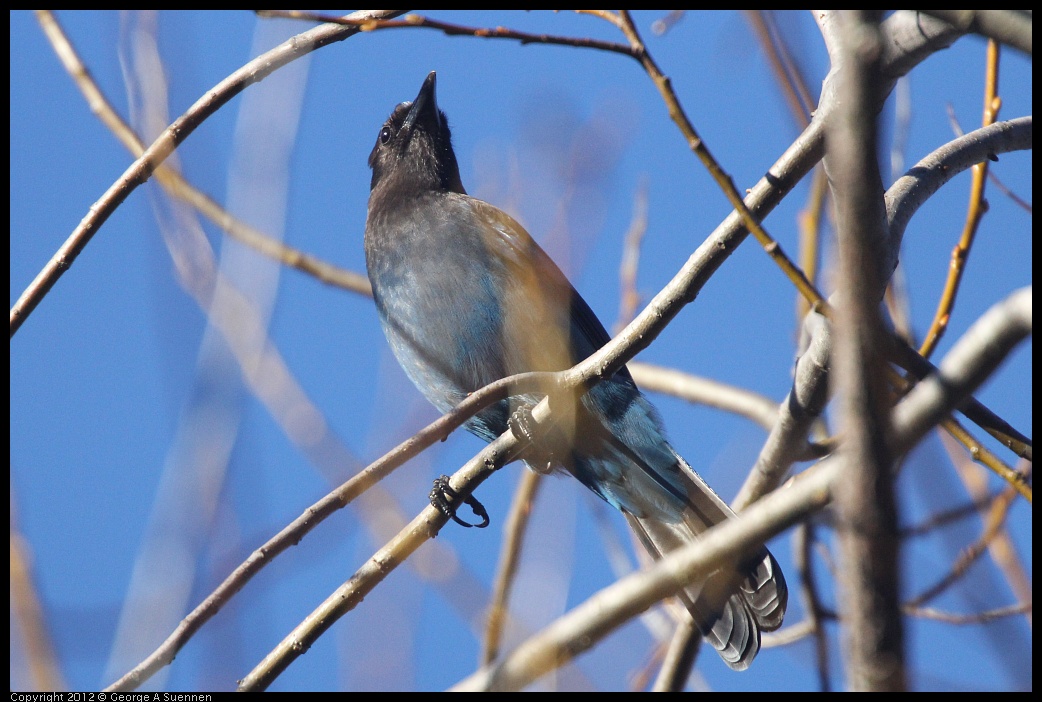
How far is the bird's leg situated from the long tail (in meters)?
0.88

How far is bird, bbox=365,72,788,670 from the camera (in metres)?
4.14

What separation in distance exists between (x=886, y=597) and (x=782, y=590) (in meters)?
2.97

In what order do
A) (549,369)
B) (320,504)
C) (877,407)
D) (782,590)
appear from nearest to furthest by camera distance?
(877,407) < (320,504) < (782,590) < (549,369)

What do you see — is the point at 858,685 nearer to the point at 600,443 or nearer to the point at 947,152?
the point at 947,152

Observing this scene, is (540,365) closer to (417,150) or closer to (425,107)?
(417,150)

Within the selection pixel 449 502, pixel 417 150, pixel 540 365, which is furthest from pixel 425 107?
pixel 449 502

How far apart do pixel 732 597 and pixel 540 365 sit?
134 cm

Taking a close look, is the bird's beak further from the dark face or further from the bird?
the bird

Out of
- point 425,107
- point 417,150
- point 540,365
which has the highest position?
point 425,107

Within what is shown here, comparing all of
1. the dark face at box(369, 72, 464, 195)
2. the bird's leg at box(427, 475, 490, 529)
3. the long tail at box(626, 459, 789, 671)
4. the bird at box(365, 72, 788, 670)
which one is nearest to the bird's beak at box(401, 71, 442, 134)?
the dark face at box(369, 72, 464, 195)

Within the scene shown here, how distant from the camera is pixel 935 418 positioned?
1527mm

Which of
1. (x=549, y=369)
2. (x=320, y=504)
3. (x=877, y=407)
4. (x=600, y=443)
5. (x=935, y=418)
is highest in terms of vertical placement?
(x=549, y=369)

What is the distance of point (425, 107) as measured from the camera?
19.2 ft
